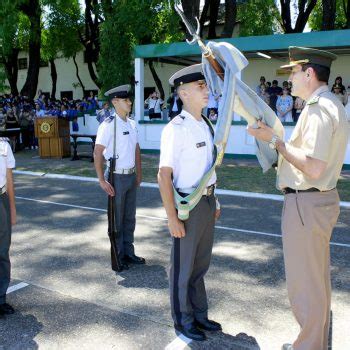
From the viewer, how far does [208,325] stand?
3.63 m

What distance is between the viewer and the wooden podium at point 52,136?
1536cm

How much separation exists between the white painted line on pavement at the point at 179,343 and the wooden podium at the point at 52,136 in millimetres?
12720

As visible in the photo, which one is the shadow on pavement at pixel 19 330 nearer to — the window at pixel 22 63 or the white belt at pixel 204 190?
the white belt at pixel 204 190

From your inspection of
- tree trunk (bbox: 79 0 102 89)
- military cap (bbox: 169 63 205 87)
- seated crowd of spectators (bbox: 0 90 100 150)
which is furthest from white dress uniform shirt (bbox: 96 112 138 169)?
tree trunk (bbox: 79 0 102 89)

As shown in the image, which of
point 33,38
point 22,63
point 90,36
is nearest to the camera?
point 33,38

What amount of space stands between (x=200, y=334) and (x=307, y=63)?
2.15 metres

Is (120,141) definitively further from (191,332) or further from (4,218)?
(191,332)

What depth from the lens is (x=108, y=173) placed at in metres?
5.18

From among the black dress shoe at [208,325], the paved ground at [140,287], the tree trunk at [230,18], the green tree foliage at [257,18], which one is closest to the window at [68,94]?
the green tree foliage at [257,18]

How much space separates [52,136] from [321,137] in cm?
1372

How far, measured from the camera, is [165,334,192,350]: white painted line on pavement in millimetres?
3389

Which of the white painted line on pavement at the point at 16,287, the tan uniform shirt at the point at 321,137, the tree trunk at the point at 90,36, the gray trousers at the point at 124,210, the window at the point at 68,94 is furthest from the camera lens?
the window at the point at 68,94

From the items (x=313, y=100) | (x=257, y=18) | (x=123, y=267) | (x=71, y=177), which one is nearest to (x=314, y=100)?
(x=313, y=100)

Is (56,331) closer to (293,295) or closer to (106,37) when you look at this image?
(293,295)
